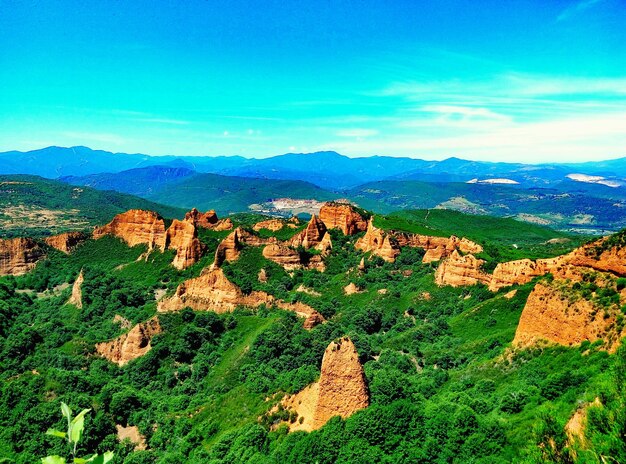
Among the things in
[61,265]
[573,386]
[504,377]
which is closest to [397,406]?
[573,386]

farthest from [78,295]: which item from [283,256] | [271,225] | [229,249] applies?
[271,225]

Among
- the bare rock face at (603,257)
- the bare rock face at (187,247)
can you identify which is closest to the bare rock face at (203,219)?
the bare rock face at (187,247)

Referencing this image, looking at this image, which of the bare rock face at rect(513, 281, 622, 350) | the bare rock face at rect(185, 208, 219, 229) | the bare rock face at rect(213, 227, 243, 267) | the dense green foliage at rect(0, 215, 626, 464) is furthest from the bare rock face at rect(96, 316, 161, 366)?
the bare rock face at rect(513, 281, 622, 350)

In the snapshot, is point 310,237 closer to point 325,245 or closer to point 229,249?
point 325,245

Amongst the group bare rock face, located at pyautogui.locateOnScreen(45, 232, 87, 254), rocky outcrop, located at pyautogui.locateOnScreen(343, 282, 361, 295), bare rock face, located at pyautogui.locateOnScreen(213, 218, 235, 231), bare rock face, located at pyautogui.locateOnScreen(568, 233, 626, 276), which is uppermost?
bare rock face, located at pyautogui.locateOnScreen(568, 233, 626, 276)

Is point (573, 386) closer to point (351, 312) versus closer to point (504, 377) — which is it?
point (504, 377)

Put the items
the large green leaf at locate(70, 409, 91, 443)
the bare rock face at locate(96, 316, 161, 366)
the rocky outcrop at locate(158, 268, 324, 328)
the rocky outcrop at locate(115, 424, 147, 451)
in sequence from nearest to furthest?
the large green leaf at locate(70, 409, 91, 443), the rocky outcrop at locate(115, 424, 147, 451), the bare rock face at locate(96, 316, 161, 366), the rocky outcrop at locate(158, 268, 324, 328)

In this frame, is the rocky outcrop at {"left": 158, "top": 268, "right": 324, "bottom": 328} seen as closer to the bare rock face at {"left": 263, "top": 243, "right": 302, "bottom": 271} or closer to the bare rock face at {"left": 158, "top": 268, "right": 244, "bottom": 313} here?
the bare rock face at {"left": 158, "top": 268, "right": 244, "bottom": 313}
